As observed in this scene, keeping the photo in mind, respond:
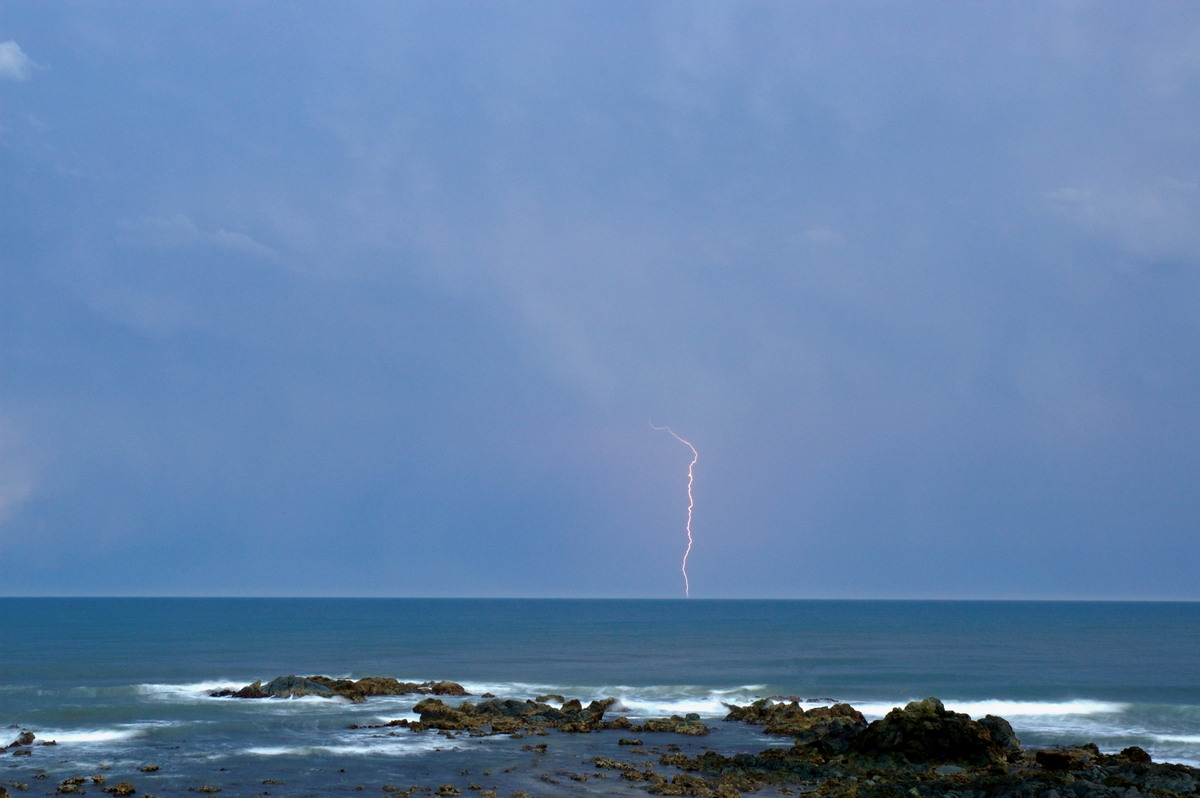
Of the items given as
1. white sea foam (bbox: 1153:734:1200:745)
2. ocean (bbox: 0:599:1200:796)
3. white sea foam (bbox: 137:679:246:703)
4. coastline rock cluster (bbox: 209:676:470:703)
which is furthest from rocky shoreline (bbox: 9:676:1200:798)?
white sea foam (bbox: 137:679:246:703)

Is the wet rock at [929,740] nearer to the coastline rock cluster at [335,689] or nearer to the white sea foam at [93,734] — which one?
the coastline rock cluster at [335,689]

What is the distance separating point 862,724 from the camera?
33938 mm

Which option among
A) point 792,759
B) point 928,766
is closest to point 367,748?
point 792,759

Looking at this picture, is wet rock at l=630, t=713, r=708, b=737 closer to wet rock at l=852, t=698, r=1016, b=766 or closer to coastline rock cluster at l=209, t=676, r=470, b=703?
wet rock at l=852, t=698, r=1016, b=766

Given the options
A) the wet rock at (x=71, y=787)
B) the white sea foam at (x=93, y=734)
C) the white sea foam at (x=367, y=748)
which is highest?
the wet rock at (x=71, y=787)

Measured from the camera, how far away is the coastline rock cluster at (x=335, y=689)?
4522 centimetres

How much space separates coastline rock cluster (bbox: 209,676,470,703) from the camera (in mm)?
45219

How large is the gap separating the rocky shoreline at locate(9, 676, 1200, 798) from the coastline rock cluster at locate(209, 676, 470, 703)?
7.09 m

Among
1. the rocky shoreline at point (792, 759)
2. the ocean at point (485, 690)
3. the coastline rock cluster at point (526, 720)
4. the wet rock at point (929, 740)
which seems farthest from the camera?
the coastline rock cluster at point (526, 720)

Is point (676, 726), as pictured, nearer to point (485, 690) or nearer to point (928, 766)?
point (928, 766)

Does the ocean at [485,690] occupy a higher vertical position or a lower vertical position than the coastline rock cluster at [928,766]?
lower

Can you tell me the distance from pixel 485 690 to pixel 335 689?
852 centimetres

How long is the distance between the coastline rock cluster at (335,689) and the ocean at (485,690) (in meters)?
1.12

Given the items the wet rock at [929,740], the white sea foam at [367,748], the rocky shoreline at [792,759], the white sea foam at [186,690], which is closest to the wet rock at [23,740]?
the rocky shoreline at [792,759]
